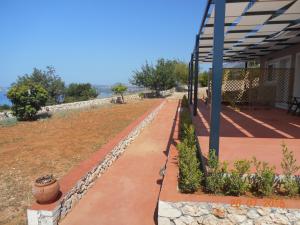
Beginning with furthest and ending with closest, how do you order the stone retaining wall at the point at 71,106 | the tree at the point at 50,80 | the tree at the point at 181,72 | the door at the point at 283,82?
the tree at the point at 181,72, the tree at the point at 50,80, the stone retaining wall at the point at 71,106, the door at the point at 283,82

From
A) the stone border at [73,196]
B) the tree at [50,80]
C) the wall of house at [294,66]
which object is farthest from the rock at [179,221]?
the tree at [50,80]

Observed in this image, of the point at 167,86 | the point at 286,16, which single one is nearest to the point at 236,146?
the point at 286,16

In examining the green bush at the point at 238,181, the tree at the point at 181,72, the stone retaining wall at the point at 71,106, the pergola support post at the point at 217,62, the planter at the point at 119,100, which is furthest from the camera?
the tree at the point at 181,72

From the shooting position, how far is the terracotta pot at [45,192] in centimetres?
→ 347

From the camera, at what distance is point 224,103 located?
13812 millimetres

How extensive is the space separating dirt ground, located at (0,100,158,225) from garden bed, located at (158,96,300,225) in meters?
2.11

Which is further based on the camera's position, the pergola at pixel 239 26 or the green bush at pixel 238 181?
the pergola at pixel 239 26

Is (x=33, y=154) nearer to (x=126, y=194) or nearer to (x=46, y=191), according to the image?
(x=126, y=194)

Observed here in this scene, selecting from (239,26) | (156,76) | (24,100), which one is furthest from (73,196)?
(156,76)

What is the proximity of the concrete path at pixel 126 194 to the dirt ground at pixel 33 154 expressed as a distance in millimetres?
822

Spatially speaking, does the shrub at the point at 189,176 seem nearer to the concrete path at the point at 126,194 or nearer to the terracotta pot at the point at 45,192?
the concrete path at the point at 126,194

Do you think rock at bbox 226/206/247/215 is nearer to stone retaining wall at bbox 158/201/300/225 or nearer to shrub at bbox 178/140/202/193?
stone retaining wall at bbox 158/201/300/225

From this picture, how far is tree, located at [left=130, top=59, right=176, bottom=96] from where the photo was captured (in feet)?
95.9

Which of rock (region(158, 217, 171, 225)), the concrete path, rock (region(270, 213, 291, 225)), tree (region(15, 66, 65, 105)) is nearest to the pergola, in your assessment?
rock (region(270, 213, 291, 225))
